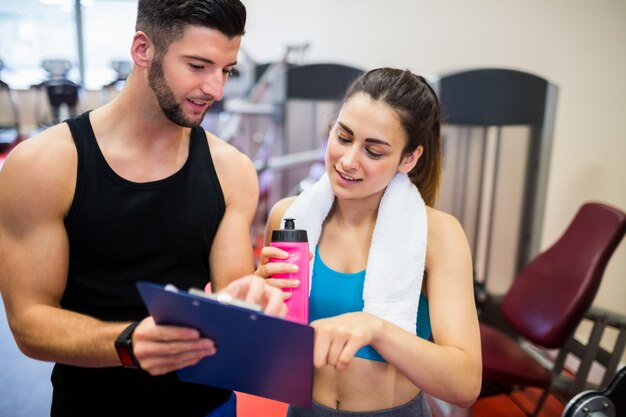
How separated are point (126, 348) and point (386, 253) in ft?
2.02

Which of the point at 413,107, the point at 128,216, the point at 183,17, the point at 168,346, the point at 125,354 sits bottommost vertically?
the point at 125,354

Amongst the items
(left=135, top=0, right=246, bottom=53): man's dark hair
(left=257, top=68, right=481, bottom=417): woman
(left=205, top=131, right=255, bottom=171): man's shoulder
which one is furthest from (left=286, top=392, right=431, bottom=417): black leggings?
(left=135, top=0, right=246, bottom=53): man's dark hair

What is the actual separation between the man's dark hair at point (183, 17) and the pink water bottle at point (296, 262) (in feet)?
1.72

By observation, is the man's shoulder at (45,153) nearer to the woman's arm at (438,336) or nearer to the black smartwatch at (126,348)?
the black smartwatch at (126,348)

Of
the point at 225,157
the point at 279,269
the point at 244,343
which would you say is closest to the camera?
the point at 244,343

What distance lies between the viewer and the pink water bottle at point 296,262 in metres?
0.96

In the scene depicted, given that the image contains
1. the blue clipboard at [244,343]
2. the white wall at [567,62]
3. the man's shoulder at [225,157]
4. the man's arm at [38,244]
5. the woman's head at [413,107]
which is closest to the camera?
the blue clipboard at [244,343]

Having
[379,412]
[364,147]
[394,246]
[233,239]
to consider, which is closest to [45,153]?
[233,239]

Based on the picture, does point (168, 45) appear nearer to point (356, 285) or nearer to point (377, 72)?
point (377, 72)

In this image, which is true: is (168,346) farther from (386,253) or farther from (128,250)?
(386,253)

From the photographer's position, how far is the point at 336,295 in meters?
1.19

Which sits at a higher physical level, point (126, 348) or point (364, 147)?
point (364, 147)

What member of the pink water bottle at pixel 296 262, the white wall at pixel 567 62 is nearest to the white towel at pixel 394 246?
the pink water bottle at pixel 296 262

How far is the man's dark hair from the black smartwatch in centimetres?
65
